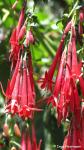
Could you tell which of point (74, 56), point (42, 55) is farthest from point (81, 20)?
point (42, 55)

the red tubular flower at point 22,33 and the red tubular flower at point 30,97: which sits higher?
the red tubular flower at point 22,33

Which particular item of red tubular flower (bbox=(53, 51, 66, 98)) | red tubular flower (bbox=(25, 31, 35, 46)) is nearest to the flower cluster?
red tubular flower (bbox=(53, 51, 66, 98))

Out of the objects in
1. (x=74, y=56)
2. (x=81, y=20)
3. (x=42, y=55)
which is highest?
(x=81, y=20)

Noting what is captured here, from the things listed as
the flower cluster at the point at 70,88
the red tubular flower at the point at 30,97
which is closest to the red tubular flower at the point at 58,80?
the flower cluster at the point at 70,88

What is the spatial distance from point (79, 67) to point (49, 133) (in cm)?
98

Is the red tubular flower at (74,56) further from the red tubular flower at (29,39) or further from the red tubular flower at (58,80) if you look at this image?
the red tubular flower at (29,39)

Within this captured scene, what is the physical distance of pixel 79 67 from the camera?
1.89 meters

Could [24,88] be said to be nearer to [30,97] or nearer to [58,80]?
[30,97]

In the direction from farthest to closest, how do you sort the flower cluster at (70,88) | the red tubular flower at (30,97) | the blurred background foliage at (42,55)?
the blurred background foliage at (42,55) < the red tubular flower at (30,97) < the flower cluster at (70,88)

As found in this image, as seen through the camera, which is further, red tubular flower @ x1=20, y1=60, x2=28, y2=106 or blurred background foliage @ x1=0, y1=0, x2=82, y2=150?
blurred background foliage @ x1=0, y1=0, x2=82, y2=150

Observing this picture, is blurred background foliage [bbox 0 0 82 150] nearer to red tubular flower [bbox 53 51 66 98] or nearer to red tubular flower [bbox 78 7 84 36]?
red tubular flower [bbox 78 7 84 36]

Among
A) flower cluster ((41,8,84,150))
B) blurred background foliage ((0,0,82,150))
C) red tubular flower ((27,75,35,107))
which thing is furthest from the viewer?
blurred background foliage ((0,0,82,150))

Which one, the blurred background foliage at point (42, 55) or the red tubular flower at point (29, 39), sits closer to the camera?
the red tubular flower at point (29, 39)

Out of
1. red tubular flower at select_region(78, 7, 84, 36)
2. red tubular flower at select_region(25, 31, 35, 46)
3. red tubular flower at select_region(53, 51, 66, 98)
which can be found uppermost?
red tubular flower at select_region(78, 7, 84, 36)
